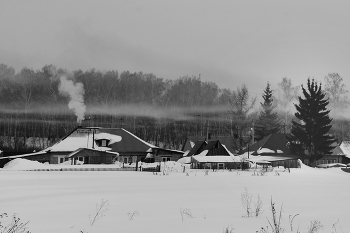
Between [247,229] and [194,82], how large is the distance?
243 feet

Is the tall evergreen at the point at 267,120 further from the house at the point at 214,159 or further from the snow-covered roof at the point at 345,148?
the house at the point at 214,159

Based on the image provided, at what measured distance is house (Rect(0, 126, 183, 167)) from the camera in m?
54.8

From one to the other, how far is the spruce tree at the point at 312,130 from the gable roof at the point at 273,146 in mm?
3090

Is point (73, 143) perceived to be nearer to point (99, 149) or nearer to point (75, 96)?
point (99, 149)

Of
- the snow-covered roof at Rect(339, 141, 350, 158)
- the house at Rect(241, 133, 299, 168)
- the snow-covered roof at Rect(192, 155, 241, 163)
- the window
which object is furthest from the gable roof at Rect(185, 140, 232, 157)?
the snow-covered roof at Rect(339, 141, 350, 158)

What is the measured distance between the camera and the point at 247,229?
8.72 meters

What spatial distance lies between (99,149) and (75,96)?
45.9ft

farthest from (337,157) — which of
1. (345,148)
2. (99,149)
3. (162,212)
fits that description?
(162,212)

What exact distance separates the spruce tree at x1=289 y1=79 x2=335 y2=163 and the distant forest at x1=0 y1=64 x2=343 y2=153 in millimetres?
11121

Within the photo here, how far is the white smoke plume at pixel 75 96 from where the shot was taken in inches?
2699

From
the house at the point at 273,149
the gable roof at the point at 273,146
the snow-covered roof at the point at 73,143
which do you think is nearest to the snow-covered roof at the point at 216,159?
the house at the point at 273,149

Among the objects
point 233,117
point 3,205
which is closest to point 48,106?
point 233,117

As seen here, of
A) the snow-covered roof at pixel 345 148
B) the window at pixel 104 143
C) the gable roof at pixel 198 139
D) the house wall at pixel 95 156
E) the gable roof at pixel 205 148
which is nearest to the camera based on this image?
the house wall at pixel 95 156

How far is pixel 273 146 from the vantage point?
218 feet
